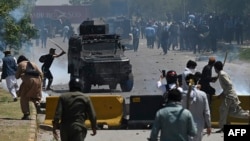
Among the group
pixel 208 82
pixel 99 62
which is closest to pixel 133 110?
pixel 208 82

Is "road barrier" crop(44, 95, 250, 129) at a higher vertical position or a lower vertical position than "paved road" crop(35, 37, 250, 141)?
higher

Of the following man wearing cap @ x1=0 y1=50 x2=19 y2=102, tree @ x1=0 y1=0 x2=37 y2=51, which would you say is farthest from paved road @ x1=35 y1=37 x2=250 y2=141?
man wearing cap @ x1=0 y1=50 x2=19 y2=102

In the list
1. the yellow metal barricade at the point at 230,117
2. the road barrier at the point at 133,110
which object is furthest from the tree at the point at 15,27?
the yellow metal barricade at the point at 230,117

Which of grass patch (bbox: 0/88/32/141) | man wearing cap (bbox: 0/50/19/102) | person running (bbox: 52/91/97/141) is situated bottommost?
grass patch (bbox: 0/88/32/141)

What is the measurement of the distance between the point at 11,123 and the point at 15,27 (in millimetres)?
7436

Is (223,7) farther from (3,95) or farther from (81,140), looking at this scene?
(81,140)

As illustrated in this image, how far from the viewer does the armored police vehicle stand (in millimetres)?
30328

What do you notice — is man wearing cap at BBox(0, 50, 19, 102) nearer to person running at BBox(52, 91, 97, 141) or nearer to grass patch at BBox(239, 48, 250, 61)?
person running at BBox(52, 91, 97, 141)

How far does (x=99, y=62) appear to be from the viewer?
99.5ft

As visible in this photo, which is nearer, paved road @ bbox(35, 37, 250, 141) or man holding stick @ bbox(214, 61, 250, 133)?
man holding stick @ bbox(214, 61, 250, 133)

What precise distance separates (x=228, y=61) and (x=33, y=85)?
2281cm

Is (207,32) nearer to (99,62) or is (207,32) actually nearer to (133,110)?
(99,62)

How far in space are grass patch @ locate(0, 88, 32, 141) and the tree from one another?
2297 millimetres

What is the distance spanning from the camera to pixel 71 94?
14031mm
